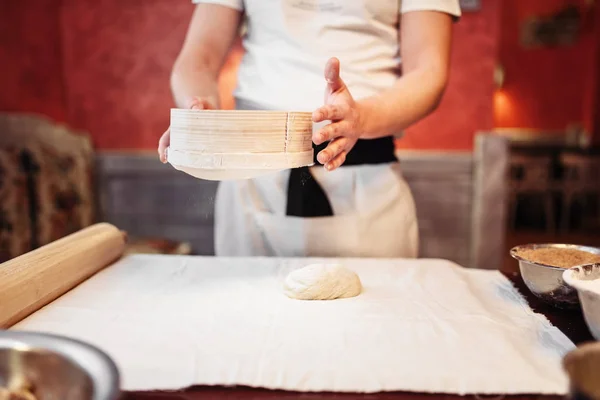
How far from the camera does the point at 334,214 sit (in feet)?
5.01

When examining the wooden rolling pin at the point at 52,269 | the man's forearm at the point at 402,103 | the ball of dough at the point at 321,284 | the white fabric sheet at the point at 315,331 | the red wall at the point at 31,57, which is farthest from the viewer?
the red wall at the point at 31,57

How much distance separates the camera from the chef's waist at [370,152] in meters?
1.47

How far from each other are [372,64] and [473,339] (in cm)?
81

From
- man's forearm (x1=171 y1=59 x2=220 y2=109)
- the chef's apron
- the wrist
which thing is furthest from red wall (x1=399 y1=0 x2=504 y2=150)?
the wrist

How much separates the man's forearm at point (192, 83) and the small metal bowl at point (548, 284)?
85cm

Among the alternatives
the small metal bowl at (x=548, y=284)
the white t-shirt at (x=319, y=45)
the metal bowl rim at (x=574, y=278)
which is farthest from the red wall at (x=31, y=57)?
the metal bowl rim at (x=574, y=278)

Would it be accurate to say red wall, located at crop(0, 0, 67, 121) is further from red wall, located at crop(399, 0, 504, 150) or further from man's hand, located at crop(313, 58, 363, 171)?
man's hand, located at crop(313, 58, 363, 171)

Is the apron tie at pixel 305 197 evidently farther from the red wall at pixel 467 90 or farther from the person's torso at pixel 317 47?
the red wall at pixel 467 90

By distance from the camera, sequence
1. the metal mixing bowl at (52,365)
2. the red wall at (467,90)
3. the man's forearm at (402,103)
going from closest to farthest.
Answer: the metal mixing bowl at (52,365) → the man's forearm at (402,103) → the red wall at (467,90)

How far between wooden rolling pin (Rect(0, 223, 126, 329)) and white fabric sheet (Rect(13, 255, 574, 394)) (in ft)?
0.08

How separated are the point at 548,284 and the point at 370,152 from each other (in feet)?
1.98

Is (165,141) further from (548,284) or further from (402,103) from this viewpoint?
(548,284)

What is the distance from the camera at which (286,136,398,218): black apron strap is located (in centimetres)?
147

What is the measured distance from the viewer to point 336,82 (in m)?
1.05
